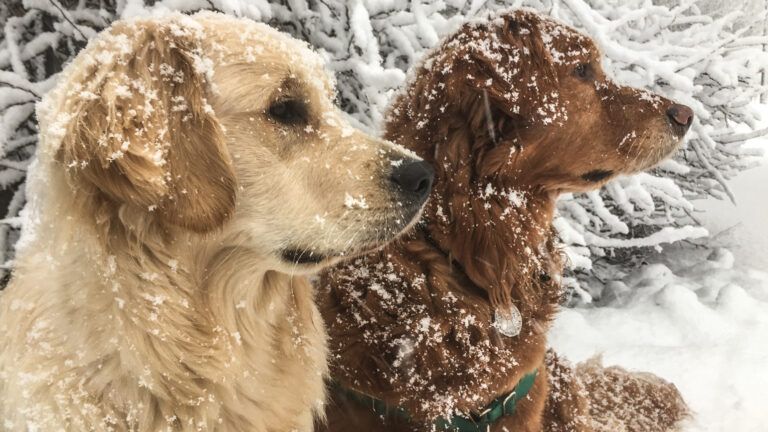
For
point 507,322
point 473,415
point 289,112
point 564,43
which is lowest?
point 473,415

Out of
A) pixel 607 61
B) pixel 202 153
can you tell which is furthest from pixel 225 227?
pixel 607 61

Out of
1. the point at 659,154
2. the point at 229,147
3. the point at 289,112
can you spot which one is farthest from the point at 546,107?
the point at 229,147

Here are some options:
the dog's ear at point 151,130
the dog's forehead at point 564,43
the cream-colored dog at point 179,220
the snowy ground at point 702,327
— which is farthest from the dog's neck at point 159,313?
the snowy ground at point 702,327

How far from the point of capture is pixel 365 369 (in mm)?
2377

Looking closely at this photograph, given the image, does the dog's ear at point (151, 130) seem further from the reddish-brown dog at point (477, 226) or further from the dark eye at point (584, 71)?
the dark eye at point (584, 71)

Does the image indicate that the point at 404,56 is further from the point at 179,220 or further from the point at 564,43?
the point at 179,220

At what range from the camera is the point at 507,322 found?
2.41 meters

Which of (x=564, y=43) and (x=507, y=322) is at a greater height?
(x=564, y=43)

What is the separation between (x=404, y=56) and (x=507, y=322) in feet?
8.46

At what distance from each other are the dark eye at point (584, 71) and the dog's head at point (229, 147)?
35.4 inches

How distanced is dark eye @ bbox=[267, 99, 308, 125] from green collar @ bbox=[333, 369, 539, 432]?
3.81 feet

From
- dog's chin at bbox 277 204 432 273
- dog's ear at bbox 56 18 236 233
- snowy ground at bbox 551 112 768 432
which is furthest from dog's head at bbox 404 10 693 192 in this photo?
snowy ground at bbox 551 112 768 432

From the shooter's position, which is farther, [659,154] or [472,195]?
[659,154]

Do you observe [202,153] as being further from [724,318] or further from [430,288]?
[724,318]
